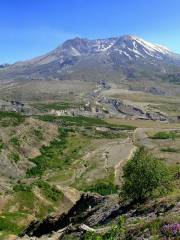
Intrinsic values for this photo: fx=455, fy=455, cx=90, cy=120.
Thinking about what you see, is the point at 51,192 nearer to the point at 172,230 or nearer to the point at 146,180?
the point at 146,180

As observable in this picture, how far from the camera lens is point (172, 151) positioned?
17912cm

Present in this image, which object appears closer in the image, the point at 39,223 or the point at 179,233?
the point at 179,233

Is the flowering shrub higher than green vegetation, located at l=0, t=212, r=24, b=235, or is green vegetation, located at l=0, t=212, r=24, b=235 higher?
the flowering shrub

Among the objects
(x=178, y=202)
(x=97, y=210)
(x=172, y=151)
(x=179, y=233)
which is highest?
(x=179, y=233)

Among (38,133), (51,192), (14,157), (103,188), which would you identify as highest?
(51,192)

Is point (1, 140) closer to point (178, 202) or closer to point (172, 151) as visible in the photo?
point (172, 151)

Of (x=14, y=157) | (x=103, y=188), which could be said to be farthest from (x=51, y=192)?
(x=14, y=157)

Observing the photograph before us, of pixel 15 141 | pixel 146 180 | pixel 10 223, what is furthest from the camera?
pixel 15 141

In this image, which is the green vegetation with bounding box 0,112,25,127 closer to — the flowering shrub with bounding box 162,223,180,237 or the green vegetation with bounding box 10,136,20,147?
the green vegetation with bounding box 10,136,20,147

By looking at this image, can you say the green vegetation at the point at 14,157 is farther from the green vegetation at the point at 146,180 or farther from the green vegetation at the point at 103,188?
the green vegetation at the point at 146,180

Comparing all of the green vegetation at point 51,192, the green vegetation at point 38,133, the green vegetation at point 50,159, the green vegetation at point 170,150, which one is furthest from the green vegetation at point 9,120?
the green vegetation at point 51,192

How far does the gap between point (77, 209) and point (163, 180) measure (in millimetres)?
24052

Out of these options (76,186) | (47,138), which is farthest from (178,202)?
(47,138)

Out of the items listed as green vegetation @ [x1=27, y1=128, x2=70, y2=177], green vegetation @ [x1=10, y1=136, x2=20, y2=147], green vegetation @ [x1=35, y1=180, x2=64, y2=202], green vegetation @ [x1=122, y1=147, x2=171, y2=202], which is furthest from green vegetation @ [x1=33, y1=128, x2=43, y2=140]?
green vegetation @ [x1=122, y1=147, x2=171, y2=202]
